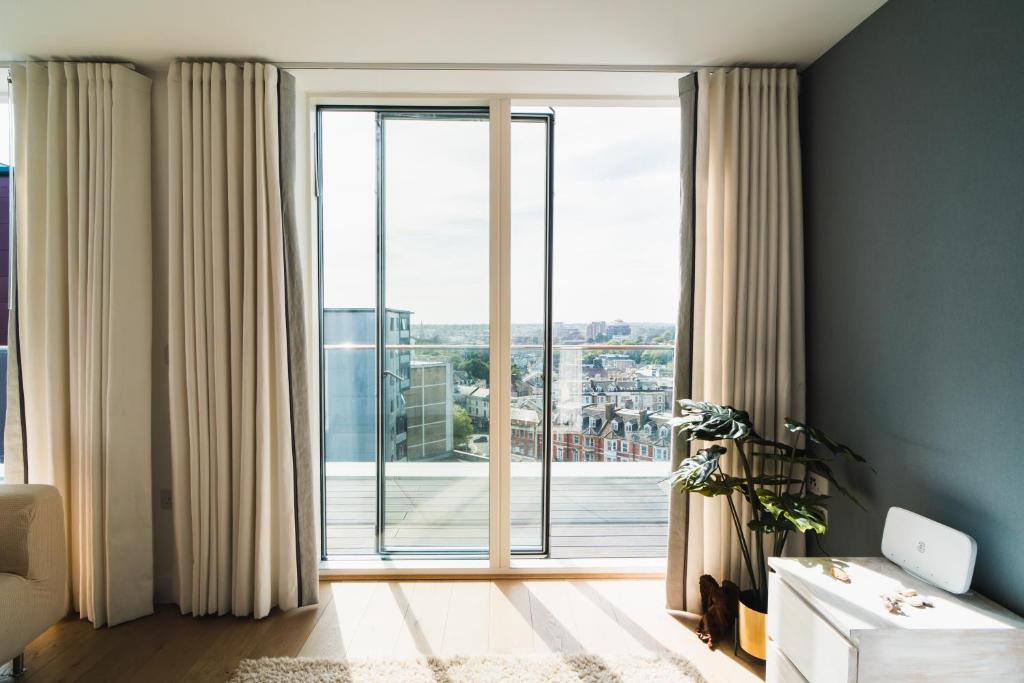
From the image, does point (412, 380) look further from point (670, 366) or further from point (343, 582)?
point (670, 366)

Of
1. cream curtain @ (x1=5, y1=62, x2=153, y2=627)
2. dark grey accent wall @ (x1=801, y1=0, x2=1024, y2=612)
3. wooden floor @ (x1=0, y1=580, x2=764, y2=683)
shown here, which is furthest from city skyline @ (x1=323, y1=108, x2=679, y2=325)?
wooden floor @ (x1=0, y1=580, x2=764, y2=683)

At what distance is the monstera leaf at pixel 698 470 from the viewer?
2.07m

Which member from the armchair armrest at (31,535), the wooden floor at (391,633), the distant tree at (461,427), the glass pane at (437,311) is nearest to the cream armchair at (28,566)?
the armchair armrest at (31,535)

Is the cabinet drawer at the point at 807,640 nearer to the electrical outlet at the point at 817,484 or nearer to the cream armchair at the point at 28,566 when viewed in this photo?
the electrical outlet at the point at 817,484

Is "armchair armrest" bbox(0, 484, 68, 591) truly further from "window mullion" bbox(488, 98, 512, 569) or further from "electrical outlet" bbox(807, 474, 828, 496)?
"electrical outlet" bbox(807, 474, 828, 496)

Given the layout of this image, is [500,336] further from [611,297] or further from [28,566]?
[28,566]

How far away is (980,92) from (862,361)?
985 mm

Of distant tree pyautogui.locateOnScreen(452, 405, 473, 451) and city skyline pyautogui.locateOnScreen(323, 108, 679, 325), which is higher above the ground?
city skyline pyautogui.locateOnScreen(323, 108, 679, 325)

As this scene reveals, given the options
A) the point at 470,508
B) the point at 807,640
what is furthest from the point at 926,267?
the point at 470,508

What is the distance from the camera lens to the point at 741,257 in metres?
2.41

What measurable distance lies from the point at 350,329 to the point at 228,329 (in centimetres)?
61

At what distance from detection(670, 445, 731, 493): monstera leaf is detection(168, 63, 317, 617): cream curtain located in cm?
175

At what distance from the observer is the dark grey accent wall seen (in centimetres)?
151

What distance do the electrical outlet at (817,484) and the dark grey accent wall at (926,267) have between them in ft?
0.29
